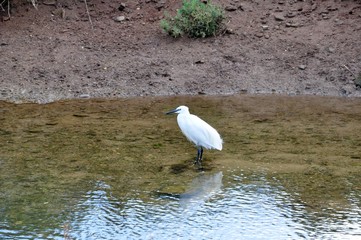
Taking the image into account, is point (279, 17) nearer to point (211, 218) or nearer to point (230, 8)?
point (230, 8)

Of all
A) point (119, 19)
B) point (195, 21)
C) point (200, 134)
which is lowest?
point (200, 134)

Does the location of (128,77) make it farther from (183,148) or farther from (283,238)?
(283,238)

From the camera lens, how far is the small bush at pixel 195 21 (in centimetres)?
1192

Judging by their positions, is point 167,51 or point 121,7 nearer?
point 167,51

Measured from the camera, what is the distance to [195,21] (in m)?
12.0

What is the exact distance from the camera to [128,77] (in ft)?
36.7

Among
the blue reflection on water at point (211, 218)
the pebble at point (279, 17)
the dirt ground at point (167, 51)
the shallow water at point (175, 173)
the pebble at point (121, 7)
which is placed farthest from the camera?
the pebble at point (121, 7)

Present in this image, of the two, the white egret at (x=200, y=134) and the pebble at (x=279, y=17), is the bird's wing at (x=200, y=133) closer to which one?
the white egret at (x=200, y=134)

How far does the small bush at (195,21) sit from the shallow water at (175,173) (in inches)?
91.7

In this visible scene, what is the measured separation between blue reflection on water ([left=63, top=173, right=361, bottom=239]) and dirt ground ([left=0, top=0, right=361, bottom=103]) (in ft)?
14.9

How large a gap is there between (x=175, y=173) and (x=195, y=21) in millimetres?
5449

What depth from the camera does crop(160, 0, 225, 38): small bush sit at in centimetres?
1192

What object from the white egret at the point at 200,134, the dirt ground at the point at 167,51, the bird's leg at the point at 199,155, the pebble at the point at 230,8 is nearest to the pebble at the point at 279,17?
the dirt ground at the point at 167,51

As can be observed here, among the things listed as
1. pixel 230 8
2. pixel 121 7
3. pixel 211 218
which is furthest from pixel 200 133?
pixel 121 7
